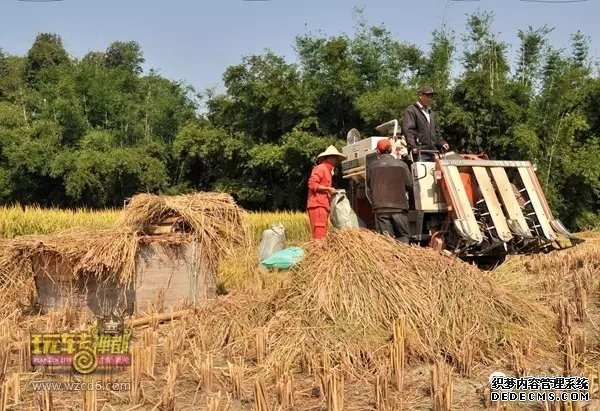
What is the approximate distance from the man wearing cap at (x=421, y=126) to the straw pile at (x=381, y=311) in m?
2.66

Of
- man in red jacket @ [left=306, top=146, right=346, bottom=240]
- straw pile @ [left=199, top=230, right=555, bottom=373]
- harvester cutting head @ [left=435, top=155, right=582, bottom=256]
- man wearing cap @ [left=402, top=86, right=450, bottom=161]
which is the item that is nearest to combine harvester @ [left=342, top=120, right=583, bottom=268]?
harvester cutting head @ [left=435, top=155, right=582, bottom=256]

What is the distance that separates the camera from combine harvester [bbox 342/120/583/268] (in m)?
7.12

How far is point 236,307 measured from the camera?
5.65 metres

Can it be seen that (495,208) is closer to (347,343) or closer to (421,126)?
(421,126)

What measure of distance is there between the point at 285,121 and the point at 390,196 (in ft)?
53.2

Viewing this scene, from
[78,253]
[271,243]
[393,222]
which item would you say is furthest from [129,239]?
[393,222]

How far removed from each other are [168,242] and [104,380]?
7.79 ft

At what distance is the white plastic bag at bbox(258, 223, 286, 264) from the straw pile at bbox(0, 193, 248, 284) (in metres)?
1.39

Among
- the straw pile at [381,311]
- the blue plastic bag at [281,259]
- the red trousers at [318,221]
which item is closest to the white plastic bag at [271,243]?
the blue plastic bag at [281,259]

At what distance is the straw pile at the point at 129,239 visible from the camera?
607 centimetres

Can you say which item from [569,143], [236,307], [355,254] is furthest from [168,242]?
[569,143]

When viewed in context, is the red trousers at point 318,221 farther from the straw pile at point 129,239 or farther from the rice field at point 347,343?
the rice field at point 347,343

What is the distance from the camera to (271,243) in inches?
324

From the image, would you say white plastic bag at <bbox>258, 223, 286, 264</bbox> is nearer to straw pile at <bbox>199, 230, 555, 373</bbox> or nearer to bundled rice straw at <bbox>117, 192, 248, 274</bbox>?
bundled rice straw at <bbox>117, 192, 248, 274</bbox>
